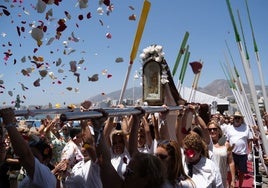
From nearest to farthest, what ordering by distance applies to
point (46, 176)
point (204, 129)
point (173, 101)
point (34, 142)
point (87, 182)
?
point (46, 176), point (34, 142), point (87, 182), point (204, 129), point (173, 101)

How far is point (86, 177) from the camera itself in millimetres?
3639

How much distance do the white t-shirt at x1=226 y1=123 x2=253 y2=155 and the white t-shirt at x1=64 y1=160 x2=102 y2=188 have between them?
630cm

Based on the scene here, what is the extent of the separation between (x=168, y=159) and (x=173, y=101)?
14.2ft

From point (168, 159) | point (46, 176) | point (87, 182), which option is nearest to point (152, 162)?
point (168, 159)

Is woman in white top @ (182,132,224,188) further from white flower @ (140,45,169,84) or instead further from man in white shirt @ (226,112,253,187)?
man in white shirt @ (226,112,253,187)

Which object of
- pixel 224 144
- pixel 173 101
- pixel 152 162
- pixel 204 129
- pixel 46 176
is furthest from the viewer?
pixel 173 101

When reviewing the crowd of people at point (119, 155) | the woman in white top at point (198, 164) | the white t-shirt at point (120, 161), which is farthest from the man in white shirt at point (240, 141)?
the white t-shirt at point (120, 161)

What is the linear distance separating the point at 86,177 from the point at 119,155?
721mm

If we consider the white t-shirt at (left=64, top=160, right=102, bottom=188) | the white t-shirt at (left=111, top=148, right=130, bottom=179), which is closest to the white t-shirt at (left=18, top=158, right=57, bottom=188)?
the white t-shirt at (left=64, top=160, right=102, bottom=188)

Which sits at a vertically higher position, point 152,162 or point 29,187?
point 152,162

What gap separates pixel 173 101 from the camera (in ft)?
24.4

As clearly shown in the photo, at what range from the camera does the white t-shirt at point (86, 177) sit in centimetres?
360

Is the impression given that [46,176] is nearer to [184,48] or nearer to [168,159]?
[168,159]

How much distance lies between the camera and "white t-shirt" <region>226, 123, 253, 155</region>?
9094 mm
